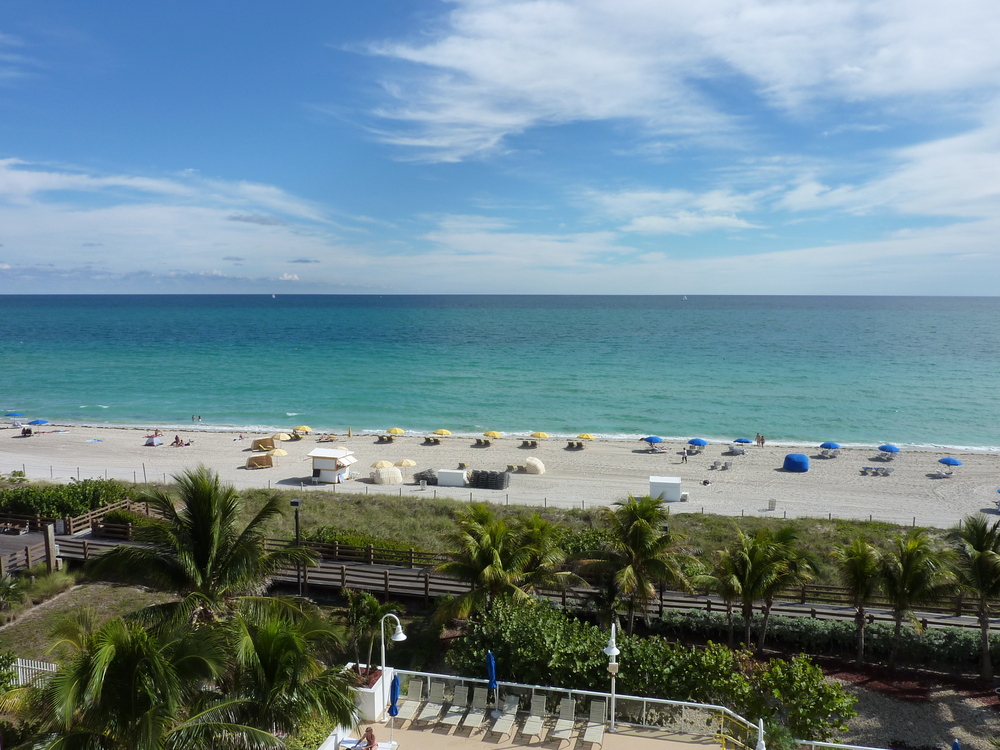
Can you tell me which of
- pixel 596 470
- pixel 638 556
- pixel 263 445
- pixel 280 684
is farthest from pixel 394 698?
pixel 263 445

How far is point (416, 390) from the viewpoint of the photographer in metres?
67.3

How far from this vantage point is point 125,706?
278 inches

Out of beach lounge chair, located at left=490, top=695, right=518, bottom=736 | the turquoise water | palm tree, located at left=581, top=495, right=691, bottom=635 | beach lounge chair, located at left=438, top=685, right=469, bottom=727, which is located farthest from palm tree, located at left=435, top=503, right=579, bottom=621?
the turquoise water

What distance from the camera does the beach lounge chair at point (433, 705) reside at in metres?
11.8

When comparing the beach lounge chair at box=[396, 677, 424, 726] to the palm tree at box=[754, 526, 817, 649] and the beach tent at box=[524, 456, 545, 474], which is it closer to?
the palm tree at box=[754, 526, 817, 649]

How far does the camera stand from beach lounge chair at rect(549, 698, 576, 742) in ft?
37.0

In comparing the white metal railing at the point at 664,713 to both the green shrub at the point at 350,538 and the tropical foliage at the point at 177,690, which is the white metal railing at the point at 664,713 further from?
the green shrub at the point at 350,538

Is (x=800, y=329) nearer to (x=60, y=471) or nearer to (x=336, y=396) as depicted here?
(x=336, y=396)

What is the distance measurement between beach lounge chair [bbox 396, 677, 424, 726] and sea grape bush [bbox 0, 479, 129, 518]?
16.9 metres

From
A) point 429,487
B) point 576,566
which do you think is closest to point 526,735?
point 576,566

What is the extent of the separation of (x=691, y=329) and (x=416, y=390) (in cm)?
9338

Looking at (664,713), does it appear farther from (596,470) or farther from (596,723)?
(596,470)

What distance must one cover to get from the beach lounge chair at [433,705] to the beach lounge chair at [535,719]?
161cm

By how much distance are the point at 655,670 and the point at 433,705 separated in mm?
4285
